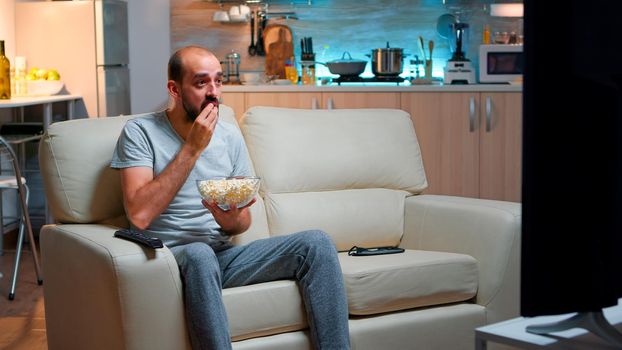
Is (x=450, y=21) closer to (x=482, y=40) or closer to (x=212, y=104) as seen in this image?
(x=482, y=40)

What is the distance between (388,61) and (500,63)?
742 millimetres

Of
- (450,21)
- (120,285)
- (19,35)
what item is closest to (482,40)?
(450,21)

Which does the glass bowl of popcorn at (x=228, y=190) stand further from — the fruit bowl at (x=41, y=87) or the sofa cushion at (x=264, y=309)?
the fruit bowl at (x=41, y=87)

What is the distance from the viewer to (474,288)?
3035 millimetres

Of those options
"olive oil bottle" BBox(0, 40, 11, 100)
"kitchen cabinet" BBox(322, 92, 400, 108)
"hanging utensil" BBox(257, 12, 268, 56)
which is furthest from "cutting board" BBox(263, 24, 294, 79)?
"olive oil bottle" BBox(0, 40, 11, 100)

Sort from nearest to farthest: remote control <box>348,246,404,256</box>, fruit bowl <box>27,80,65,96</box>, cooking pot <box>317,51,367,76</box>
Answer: remote control <box>348,246,404,256</box>
fruit bowl <box>27,80,65,96</box>
cooking pot <box>317,51,367,76</box>

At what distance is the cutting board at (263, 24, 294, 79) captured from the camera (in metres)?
6.46

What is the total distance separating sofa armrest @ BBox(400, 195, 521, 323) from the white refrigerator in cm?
330

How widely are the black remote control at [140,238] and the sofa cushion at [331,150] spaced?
81cm

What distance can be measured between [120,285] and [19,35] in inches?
159

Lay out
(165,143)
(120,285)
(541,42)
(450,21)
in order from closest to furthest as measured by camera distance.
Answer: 1. (541,42)
2. (120,285)
3. (165,143)
4. (450,21)

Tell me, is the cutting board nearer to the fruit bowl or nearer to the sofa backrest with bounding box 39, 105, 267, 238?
the fruit bowl

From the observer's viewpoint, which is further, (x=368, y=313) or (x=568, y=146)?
(x=368, y=313)

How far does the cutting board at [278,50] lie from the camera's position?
6.46 meters
